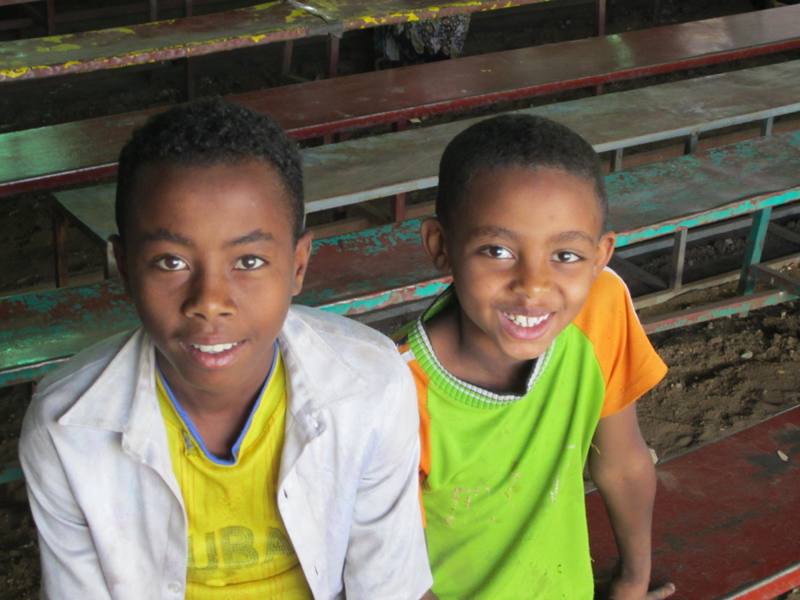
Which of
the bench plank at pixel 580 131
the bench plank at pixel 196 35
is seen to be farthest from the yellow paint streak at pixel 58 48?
the bench plank at pixel 580 131

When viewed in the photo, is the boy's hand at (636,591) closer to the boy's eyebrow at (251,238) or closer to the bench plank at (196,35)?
the boy's eyebrow at (251,238)

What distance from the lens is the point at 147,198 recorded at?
4.78 feet

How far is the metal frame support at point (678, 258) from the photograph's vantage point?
12.6 ft

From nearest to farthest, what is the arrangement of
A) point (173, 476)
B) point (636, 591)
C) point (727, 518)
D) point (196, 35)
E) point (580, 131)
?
point (173, 476)
point (636, 591)
point (727, 518)
point (580, 131)
point (196, 35)

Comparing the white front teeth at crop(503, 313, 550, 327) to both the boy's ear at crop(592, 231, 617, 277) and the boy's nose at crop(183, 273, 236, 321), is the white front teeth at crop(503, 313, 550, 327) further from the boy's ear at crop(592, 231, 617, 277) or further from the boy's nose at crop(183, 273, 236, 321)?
the boy's nose at crop(183, 273, 236, 321)

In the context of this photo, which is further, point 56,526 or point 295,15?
point 295,15

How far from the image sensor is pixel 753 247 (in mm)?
3832

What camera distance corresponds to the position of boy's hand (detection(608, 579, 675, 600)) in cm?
199

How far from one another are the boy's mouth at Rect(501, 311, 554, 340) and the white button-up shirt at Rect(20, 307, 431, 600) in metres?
0.18

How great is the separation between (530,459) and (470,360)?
190 mm

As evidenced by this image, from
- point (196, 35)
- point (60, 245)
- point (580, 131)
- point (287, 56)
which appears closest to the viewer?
point (60, 245)

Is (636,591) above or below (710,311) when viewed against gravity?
above

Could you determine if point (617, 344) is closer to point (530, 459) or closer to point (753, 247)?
point (530, 459)

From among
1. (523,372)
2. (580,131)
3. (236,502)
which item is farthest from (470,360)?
(580,131)
